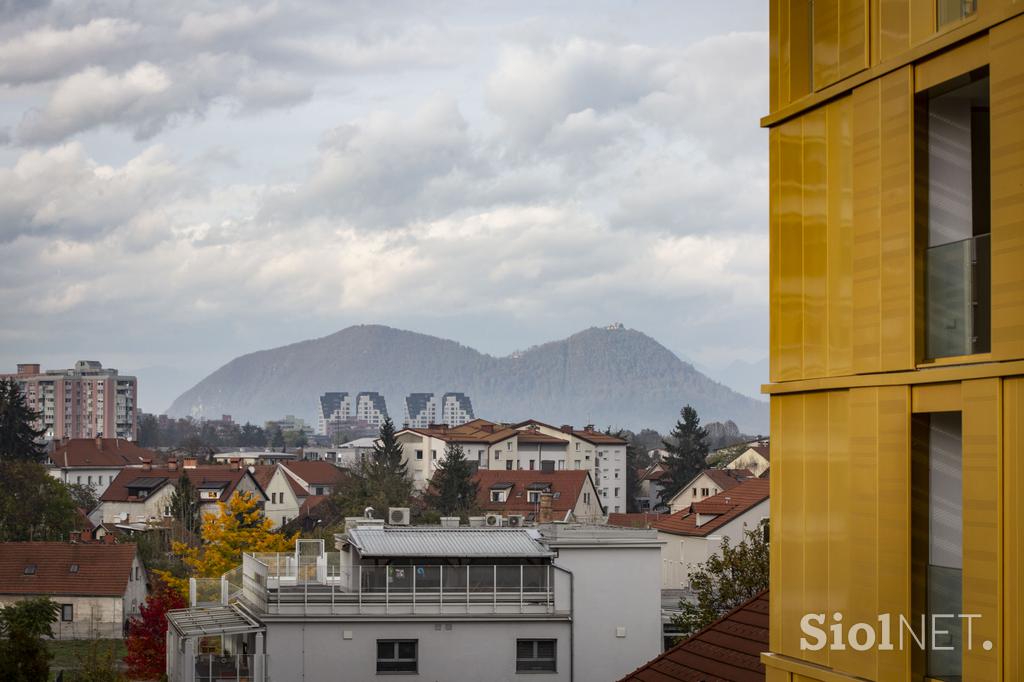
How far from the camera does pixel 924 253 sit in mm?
7238

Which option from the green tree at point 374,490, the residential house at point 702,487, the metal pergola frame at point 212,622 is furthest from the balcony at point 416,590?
the residential house at point 702,487

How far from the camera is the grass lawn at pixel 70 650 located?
50.3 meters

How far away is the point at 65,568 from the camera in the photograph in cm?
6341

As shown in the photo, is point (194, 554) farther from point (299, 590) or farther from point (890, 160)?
point (890, 160)

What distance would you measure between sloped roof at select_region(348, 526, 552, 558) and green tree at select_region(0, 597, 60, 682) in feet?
39.0

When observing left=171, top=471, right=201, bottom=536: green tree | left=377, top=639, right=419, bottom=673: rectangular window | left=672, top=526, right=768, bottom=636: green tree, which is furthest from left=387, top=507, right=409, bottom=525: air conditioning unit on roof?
left=171, top=471, right=201, bottom=536: green tree

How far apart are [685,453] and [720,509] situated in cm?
5881

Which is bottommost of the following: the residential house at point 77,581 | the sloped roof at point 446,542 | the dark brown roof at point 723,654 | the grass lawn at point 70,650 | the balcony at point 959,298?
the grass lawn at point 70,650

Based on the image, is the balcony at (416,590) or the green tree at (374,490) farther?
the green tree at (374,490)

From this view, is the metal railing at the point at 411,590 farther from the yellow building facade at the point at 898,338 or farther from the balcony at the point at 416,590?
the yellow building facade at the point at 898,338

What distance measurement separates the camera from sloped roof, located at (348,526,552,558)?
3341 centimetres

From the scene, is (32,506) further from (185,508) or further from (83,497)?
(83,497)

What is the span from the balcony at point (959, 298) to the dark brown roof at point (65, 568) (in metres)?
60.3

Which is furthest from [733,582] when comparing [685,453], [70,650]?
[685,453]
